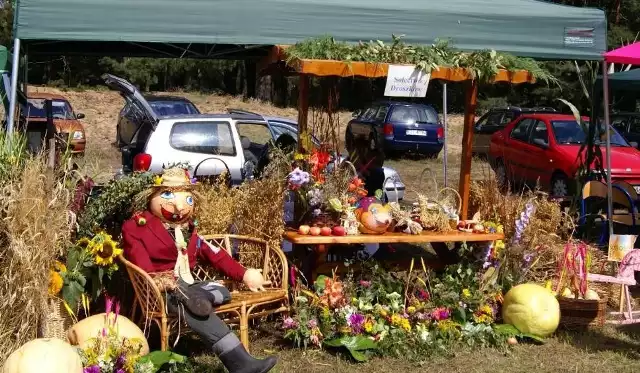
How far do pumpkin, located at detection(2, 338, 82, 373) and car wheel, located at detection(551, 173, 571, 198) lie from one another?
30.8 ft

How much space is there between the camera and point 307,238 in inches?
209

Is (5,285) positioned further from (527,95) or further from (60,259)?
(527,95)

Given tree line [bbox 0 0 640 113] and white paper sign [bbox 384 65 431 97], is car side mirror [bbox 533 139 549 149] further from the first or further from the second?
tree line [bbox 0 0 640 113]

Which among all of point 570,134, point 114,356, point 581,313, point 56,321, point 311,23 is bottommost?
point 581,313

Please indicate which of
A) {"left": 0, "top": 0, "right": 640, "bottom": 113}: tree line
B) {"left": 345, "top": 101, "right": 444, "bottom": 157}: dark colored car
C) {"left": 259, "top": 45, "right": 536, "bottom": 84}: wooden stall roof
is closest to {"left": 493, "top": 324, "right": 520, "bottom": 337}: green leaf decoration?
{"left": 259, "top": 45, "right": 536, "bottom": 84}: wooden stall roof

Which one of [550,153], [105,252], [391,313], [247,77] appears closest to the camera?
[105,252]

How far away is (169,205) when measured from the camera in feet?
16.1

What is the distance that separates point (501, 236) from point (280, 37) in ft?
7.54

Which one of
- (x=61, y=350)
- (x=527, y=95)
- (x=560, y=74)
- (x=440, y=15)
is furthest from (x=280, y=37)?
(x=527, y=95)

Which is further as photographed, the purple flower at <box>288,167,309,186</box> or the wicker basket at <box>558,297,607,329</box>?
the wicker basket at <box>558,297,607,329</box>

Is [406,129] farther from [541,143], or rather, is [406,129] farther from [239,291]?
[239,291]

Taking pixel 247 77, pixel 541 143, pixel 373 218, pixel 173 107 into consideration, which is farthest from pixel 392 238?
pixel 247 77

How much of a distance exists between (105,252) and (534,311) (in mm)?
3026

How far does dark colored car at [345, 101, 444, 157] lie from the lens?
58.1 feet
